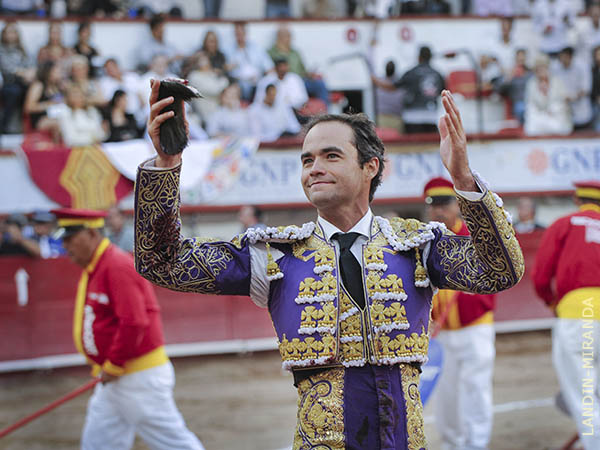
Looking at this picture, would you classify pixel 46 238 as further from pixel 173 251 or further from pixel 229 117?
pixel 173 251

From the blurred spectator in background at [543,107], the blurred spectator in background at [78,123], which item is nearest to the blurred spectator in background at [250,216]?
the blurred spectator in background at [78,123]

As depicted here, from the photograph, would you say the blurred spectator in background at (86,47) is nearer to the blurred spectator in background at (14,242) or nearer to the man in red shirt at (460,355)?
the blurred spectator in background at (14,242)

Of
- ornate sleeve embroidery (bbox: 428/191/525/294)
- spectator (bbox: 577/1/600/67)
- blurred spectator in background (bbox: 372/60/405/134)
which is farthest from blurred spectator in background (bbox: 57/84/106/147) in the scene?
spectator (bbox: 577/1/600/67)

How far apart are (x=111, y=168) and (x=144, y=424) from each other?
4777 mm

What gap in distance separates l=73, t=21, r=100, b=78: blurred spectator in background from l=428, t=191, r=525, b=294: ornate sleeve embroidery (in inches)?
322

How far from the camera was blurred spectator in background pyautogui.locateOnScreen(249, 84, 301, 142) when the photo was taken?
32.0 ft

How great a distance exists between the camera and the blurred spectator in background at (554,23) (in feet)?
40.2

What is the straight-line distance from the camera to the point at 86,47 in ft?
32.3

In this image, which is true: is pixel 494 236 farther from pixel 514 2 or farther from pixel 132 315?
pixel 514 2

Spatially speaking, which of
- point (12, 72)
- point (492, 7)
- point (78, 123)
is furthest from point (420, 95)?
point (492, 7)

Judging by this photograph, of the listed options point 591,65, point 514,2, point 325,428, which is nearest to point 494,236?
point 325,428

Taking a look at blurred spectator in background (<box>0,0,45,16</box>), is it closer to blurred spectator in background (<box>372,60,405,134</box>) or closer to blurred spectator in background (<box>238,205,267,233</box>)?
blurred spectator in background (<box>238,205,267,233</box>)

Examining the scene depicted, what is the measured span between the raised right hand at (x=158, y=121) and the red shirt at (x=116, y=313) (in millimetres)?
2177

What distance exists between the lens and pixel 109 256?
4230mm
